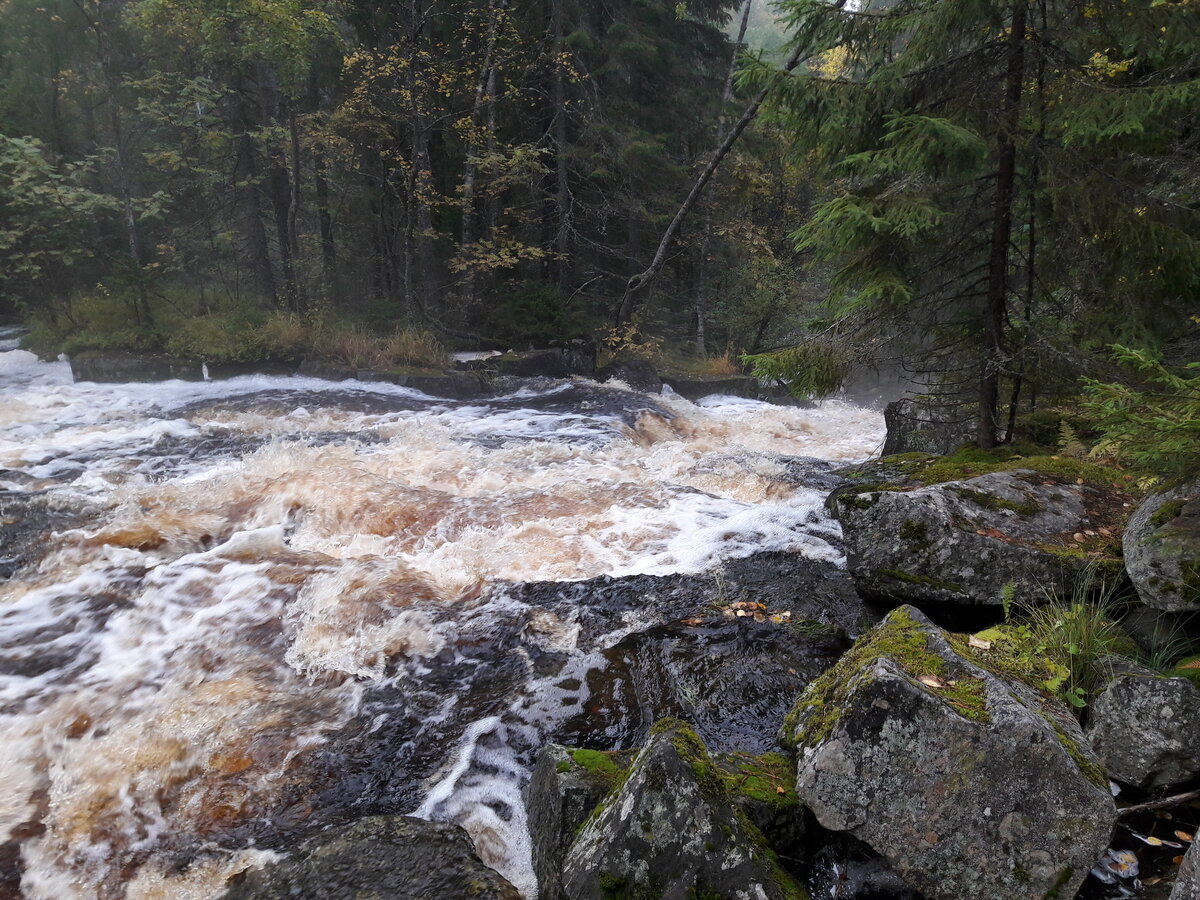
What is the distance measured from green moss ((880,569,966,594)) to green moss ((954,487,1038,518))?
0.72m

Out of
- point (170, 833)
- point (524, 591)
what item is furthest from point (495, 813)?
point (524, 591)

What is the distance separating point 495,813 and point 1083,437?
23.4ft

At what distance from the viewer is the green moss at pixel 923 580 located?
14.5ft

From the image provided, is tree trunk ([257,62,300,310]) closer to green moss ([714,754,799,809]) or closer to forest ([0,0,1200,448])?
forest ([0,0,1200,448])

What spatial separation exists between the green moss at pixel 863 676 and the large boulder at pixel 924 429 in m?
5.22

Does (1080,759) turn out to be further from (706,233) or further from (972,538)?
(706,233)

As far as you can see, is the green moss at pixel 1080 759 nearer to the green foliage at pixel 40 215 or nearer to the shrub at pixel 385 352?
the shrub at pixel 385 352

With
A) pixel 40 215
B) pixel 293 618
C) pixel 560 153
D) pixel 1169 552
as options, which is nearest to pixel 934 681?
pixel 1169 552

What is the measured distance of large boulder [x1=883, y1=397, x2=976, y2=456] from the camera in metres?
8.40

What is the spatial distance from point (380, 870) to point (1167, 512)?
4.50 metres

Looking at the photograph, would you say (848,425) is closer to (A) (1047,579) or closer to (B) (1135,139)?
(B) (1135,139)

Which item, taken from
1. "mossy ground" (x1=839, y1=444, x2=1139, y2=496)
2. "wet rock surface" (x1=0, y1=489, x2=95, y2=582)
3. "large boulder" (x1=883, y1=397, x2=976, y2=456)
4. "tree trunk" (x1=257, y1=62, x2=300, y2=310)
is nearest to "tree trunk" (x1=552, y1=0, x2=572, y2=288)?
"tree trunk" (x1=257, y1=62, x2=300, y2=310)

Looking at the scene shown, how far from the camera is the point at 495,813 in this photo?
3.46 meters

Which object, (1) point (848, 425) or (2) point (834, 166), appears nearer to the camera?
(2) point (834, 166)
